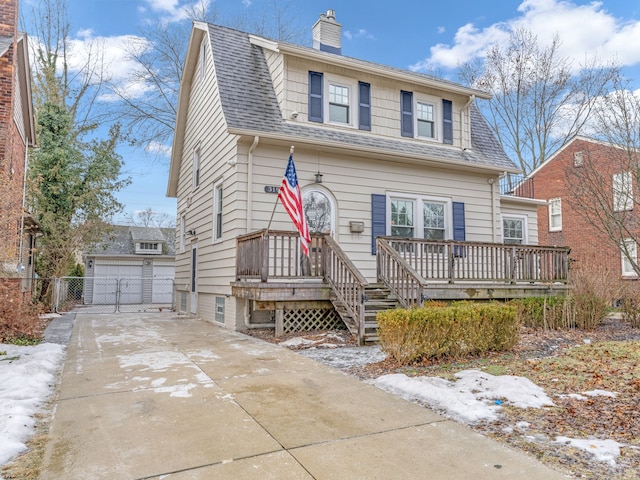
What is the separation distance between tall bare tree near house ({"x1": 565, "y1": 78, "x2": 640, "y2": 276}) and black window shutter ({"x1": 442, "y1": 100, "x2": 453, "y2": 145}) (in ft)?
10.00

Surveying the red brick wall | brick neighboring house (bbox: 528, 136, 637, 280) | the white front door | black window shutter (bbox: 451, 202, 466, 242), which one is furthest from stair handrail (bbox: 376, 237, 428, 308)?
brick neighboring house (bbox: 528, 136, 637, 280)

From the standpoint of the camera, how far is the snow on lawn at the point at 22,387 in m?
3.24

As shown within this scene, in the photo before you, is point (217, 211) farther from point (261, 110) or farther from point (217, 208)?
point (261, 110)

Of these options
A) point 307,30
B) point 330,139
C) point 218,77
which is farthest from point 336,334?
point 307,30

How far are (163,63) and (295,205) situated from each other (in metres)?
15.9

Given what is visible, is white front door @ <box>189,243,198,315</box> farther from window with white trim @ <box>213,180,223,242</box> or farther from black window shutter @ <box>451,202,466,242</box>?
black window shutter @ <box>451,202,466,242</box>

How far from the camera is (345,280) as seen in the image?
7953 millimetres

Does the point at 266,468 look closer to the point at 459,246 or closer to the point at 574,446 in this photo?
the point at 574,446

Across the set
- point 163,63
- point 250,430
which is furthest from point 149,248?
point 250,430

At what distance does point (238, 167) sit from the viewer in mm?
9250

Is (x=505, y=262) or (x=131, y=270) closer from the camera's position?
(x=505, y=262)

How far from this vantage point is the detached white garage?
77.5 ft

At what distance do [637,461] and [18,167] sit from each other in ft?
48.0

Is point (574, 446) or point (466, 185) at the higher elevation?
point (466, 185)
